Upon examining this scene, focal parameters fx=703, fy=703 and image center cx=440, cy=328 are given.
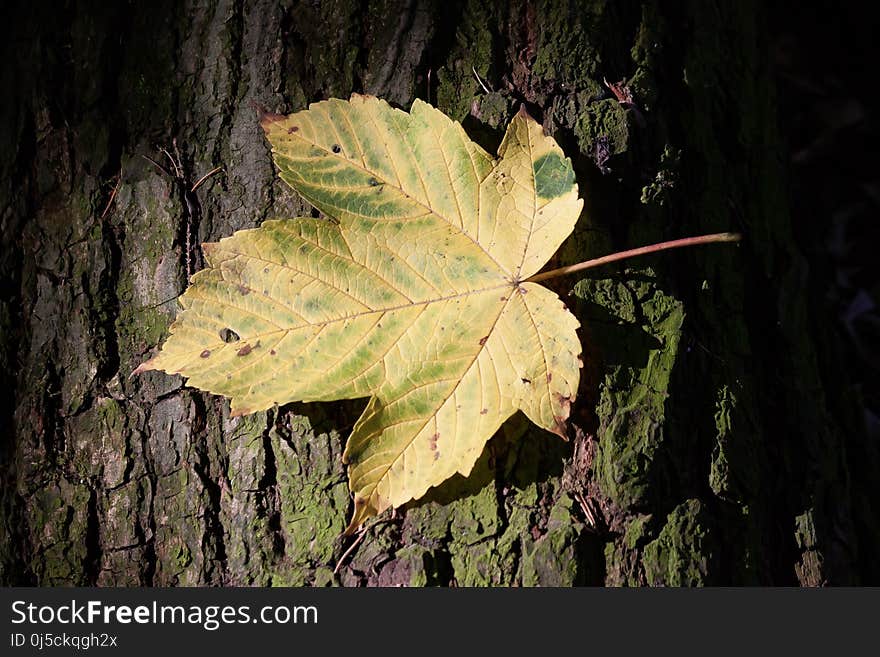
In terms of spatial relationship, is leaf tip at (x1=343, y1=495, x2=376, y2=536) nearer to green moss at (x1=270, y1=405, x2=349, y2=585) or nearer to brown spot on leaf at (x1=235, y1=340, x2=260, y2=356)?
green moss at (x1=270, y1=405, x2=349, y2=585)

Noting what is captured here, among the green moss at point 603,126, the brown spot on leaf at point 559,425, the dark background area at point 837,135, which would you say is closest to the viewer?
the brown spot on leaf at point 559,425

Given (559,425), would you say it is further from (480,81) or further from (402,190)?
(480,81)

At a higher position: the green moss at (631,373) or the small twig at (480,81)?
the small twig at (480,81)

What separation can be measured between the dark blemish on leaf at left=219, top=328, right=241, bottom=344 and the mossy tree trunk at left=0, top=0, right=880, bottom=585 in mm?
152

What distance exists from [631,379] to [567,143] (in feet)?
1.34

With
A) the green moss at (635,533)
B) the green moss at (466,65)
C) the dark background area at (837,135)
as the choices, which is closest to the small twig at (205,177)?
the green moss at (466,65)

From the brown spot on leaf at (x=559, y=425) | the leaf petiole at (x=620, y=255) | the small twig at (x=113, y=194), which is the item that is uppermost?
the small twig at (x=113, y=194)

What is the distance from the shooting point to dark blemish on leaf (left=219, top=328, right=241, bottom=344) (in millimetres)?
1084

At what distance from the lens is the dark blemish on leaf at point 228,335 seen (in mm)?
1084

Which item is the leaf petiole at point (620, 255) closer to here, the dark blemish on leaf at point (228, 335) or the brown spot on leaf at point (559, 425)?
the brown spot on leaf at point (559, 425)

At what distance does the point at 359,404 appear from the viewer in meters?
1.16

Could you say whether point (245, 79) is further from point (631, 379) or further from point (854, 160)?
point (854, 160)

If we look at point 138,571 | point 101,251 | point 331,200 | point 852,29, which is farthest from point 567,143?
point 852,29

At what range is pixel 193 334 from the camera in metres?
1.09
